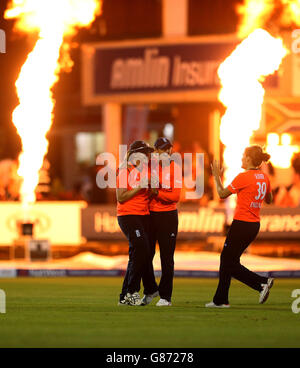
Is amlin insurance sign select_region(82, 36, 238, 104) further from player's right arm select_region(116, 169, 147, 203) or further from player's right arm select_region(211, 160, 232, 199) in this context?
player's right arm select_region(211, 160, 232, 199)

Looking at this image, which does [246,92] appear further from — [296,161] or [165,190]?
[165,190]

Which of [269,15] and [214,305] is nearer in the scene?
[214,305]

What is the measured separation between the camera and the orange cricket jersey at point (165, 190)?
1367 centimetres

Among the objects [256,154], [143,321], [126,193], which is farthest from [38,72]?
[143,321]

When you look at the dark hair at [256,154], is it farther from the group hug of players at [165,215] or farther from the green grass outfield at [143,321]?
the green grass outfield at [143,321]

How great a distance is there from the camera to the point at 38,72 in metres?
27.8

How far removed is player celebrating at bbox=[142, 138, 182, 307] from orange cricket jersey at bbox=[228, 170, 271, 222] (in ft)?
2.86

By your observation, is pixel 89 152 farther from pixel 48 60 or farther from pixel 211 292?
pixel 211 292

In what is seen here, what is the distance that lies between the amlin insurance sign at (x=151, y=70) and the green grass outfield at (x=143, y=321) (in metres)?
13.6

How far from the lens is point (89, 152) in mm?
53875

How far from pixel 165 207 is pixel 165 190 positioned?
0.83 ft

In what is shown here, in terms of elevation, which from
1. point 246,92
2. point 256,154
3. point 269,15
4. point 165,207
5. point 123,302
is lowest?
point 123,302

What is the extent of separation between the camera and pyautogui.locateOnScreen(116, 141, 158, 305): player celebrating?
13.5 meters

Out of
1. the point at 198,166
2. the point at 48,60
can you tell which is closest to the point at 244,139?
the point at 198,166
